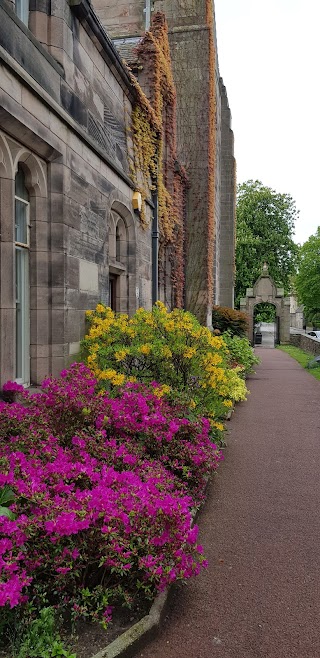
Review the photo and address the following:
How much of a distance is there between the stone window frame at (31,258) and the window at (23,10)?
163 cm

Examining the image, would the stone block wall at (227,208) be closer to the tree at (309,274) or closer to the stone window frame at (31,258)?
the stone window frame at (31,258)

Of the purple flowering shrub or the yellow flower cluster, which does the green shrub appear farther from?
the purple flowering shrub

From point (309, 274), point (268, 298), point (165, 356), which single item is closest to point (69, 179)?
point (165, 356)

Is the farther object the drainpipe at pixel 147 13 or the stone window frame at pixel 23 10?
the drainpipe at pixel 147 13

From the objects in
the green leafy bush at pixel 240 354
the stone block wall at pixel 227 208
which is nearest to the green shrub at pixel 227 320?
the green leafy bush at pixel 240 354

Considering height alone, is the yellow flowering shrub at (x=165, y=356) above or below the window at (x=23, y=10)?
below

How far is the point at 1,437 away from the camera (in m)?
3.96

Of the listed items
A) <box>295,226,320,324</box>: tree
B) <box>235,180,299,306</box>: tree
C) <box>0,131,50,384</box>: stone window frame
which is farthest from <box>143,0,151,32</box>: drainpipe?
<box>295,226,320,324</box>: tree

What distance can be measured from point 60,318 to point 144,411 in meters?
2.00

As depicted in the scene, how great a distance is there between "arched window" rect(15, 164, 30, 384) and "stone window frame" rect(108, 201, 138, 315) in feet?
10.8

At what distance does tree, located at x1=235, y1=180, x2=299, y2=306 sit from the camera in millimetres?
46531

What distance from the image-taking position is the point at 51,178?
239 inches

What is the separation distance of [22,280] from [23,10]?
10.2 ft

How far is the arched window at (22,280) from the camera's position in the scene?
19.0 ft
